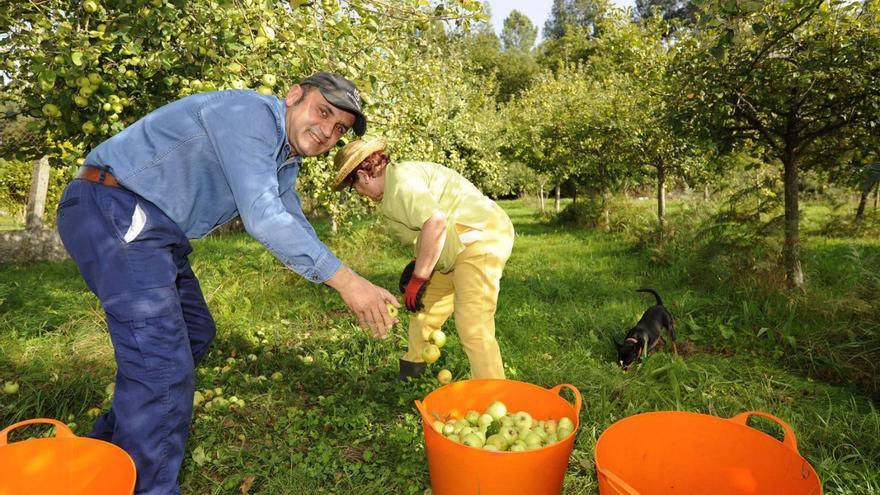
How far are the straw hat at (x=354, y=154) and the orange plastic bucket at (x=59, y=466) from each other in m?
1.71

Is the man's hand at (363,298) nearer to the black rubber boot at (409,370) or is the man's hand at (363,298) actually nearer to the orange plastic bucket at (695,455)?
the orange plastic bucket at (695,455)

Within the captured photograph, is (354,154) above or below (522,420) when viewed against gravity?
above

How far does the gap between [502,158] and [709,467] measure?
1572 cm

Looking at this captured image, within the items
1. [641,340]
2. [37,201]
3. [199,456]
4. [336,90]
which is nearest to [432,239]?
[336,90]

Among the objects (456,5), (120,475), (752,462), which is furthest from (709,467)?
(456,5)

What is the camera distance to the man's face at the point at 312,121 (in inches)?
85.5

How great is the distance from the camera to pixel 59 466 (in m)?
1.89

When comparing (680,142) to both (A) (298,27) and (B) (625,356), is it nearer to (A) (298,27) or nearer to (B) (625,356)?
(B) (625,356)

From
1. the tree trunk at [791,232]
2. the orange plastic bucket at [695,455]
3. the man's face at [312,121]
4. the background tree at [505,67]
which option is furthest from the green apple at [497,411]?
the background tree at [505,67]

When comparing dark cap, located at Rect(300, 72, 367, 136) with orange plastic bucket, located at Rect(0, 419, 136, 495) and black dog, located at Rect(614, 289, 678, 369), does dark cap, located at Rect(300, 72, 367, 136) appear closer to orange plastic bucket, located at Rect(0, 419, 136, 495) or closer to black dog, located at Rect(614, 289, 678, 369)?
orange plastic bucket, located at Rect(0, 419, 136, 495)

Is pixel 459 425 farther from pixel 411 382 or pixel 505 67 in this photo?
pixel 505 67

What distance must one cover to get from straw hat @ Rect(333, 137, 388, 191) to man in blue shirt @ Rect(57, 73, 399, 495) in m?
0.73

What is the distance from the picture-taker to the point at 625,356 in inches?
149

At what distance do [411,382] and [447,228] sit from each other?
1190 millimetres
